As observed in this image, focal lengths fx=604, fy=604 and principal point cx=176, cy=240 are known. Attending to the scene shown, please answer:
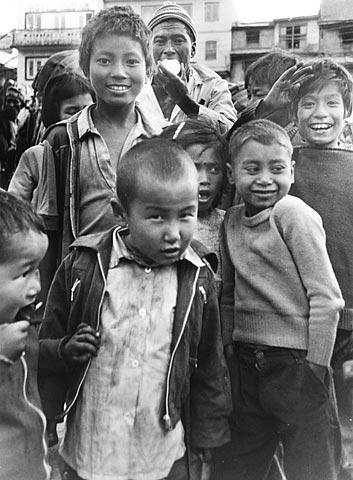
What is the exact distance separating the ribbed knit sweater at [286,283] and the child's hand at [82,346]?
23.5 inches

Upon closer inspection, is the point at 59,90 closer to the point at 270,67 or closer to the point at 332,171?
the point at 270,67

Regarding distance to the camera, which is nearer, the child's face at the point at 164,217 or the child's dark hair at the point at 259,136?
the child's face at the point at 164,217

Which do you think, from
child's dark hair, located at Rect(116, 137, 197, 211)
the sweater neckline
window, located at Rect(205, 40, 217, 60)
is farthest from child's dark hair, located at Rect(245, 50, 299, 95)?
window, located at Rect(205, 40, 217, 60)

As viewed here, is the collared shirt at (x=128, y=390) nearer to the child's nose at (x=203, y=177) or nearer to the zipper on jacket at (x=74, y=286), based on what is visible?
the zipper on jacket at (x=74, y=286)

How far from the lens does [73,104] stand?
9.65ft

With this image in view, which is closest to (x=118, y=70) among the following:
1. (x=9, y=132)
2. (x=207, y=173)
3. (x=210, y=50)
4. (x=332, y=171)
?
(x=207, y=173)

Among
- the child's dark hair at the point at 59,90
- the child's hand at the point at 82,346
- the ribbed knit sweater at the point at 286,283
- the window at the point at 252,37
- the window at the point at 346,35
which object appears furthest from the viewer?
the window at the point at 252,37

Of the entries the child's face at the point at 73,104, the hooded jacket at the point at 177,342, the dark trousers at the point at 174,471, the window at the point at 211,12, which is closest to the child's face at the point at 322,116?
the hooded jacket at the point at 177,342

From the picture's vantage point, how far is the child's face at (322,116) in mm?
2367

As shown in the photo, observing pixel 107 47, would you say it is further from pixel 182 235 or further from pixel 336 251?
pixel 336 251

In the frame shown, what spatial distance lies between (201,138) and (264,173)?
0.32 m

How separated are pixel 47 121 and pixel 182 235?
1551 mm

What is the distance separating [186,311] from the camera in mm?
1744

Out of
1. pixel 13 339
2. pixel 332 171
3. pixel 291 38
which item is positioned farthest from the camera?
pixel 291 38
